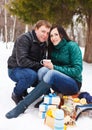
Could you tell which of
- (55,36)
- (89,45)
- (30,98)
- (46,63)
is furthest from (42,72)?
(89,45)

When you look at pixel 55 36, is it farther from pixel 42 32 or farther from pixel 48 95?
pixel 48 95

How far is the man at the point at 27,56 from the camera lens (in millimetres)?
4848

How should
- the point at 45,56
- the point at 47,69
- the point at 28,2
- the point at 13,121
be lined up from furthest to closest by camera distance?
the point at 28,2, the point at 45,56, the point at 47,69, the point at 13,121

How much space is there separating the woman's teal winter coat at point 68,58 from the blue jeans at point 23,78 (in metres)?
0.35

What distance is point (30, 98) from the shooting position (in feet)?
15.2

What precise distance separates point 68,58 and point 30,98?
821mm

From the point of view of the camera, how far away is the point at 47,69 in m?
4.79

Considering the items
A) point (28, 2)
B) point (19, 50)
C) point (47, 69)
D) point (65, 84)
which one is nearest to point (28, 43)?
Answer: point (19, 50)

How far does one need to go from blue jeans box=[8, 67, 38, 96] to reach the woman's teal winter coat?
Result: 1.16 ft

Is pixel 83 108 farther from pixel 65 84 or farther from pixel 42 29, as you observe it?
pixel 42 29

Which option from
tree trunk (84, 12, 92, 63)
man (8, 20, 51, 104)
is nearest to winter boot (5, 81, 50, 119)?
man (8, 20, 51, 104)

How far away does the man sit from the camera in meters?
4.85

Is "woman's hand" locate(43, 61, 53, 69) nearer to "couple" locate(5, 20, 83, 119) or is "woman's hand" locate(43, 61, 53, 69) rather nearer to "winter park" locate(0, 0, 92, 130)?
"couple" locate(5, 20, 83, 119)

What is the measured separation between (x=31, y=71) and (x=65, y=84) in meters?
0.52
